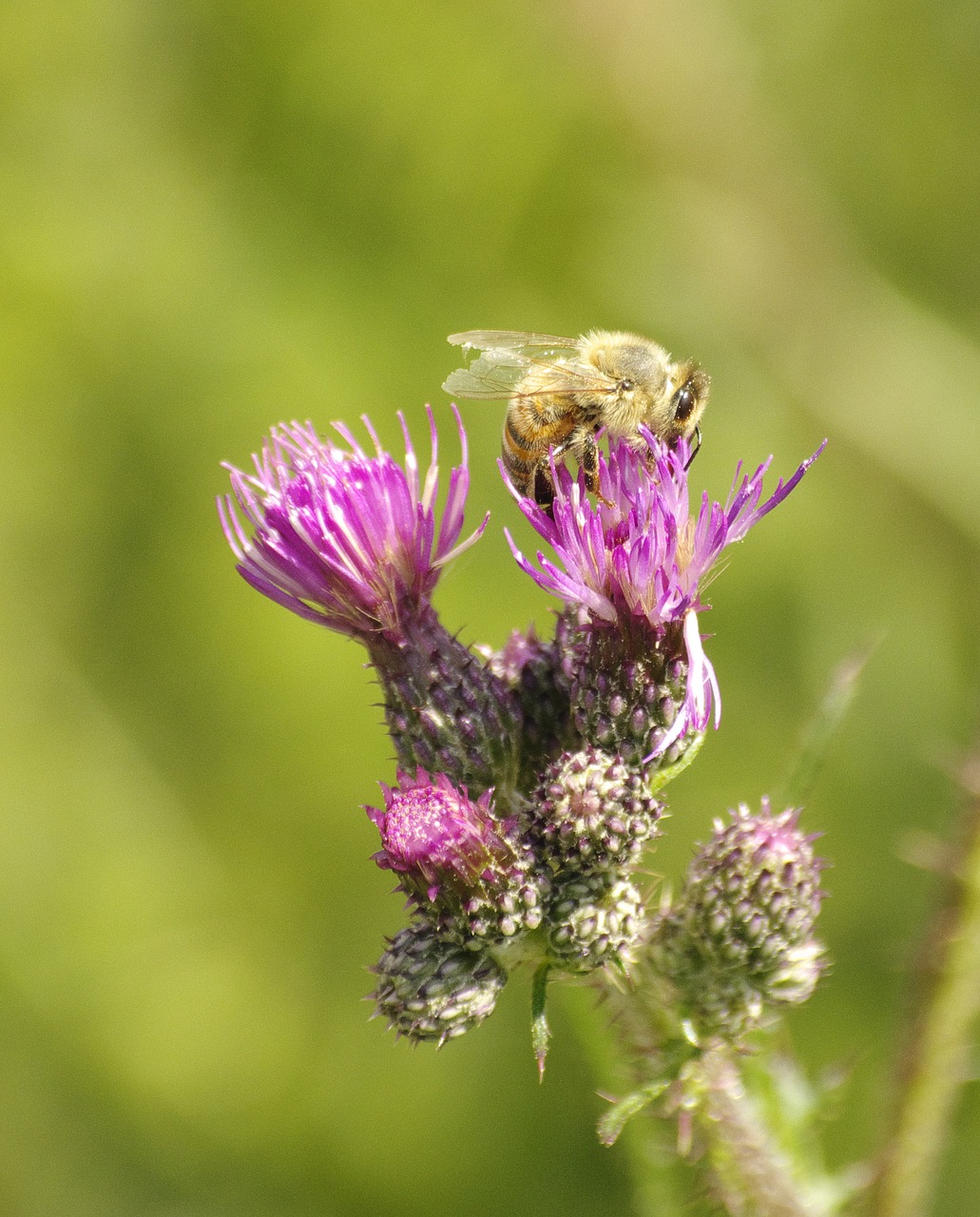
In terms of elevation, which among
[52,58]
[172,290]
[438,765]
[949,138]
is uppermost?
[949,138]

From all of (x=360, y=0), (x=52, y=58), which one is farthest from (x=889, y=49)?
(x=52, y=58)

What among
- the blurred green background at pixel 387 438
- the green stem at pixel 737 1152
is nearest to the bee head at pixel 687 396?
the green stem at pixel 737 1152

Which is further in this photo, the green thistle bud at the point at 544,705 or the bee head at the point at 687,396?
the bee head at the point at 687,396

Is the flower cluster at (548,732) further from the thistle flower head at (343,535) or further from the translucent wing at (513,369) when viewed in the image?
the translucent wing at (513,369)

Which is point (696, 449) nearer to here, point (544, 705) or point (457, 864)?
point (544, 705)

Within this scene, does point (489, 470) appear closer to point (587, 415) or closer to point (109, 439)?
point (109, 439)

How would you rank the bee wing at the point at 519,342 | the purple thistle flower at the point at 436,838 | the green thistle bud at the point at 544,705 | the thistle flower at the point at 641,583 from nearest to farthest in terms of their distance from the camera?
the purple thistle flower at the point at 436,838 → the thistle flower at the point at 641,583 → the green thistle bud at the point at 544,705 → the bee wing at the point at 519,342
